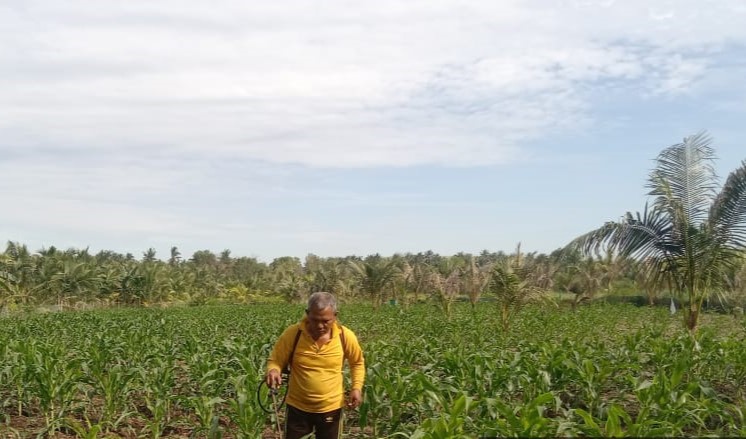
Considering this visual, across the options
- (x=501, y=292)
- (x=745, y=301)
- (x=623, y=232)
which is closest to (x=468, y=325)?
(x=501, y=292)

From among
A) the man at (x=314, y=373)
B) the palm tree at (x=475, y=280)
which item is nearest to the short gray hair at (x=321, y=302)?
the man at (x=314, y=373)

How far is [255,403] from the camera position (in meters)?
6.77

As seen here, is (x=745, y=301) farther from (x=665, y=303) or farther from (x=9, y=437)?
(x=9, y=437)

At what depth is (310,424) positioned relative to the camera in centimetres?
511

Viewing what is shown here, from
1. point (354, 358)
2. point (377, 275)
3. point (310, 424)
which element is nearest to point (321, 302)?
point (354, 358)

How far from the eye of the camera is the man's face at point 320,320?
470 centimetres

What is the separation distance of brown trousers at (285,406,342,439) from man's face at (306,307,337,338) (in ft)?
2.37

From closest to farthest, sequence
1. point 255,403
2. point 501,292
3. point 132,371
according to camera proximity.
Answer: point 255,403 < point 132,371 < point 501,292

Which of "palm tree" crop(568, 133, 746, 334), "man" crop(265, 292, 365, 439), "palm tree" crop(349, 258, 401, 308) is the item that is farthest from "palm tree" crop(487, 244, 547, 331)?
"palm tree" crop(349, 258, 401, 308)

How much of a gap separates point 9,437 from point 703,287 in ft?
41.1

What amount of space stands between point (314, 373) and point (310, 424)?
0.48 m

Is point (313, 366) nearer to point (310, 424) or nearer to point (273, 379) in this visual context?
point (273, 379)

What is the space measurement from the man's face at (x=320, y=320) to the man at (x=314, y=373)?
1cm

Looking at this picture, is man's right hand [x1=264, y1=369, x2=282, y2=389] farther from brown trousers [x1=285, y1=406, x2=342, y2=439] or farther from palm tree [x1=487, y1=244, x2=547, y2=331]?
palm tree [x1=487, y1=244, x2=547, y2=331]
